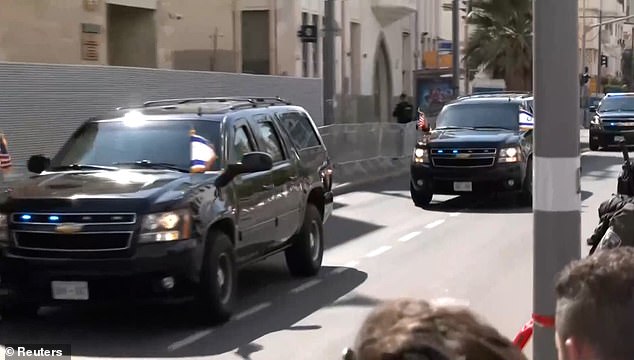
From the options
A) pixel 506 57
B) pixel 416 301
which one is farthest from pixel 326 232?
pixel 506 57

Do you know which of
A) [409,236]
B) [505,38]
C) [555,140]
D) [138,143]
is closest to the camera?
[555,140]

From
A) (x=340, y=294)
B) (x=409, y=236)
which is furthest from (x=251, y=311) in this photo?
(x=409, y=236)

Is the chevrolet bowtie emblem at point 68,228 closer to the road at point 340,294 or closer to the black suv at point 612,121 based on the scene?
the road at point 340,294

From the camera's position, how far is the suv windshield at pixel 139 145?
9539 millimetres

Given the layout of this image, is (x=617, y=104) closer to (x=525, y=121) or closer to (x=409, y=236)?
(x=525, y=121)

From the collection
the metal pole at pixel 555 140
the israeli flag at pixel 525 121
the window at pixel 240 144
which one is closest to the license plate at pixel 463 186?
the israeli flag at pixel 525 121

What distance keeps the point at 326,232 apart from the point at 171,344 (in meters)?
7.41

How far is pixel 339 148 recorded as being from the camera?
2323 centimetres

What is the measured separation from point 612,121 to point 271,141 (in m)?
25.0

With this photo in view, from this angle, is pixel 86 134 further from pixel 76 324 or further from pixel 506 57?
pixel 506 57

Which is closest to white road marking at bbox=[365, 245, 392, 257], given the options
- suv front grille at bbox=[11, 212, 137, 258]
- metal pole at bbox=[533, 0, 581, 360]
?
suv front grille at bbox=[11, 212, 137, 258]

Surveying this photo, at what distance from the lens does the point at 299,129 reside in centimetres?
1175

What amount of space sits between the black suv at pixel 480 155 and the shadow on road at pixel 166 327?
7.68 metres

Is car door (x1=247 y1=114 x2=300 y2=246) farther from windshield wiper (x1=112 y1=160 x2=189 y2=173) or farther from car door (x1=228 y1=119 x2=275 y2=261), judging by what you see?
windshield wiper (x1=112 y1=160 x2=189 y2=173)
